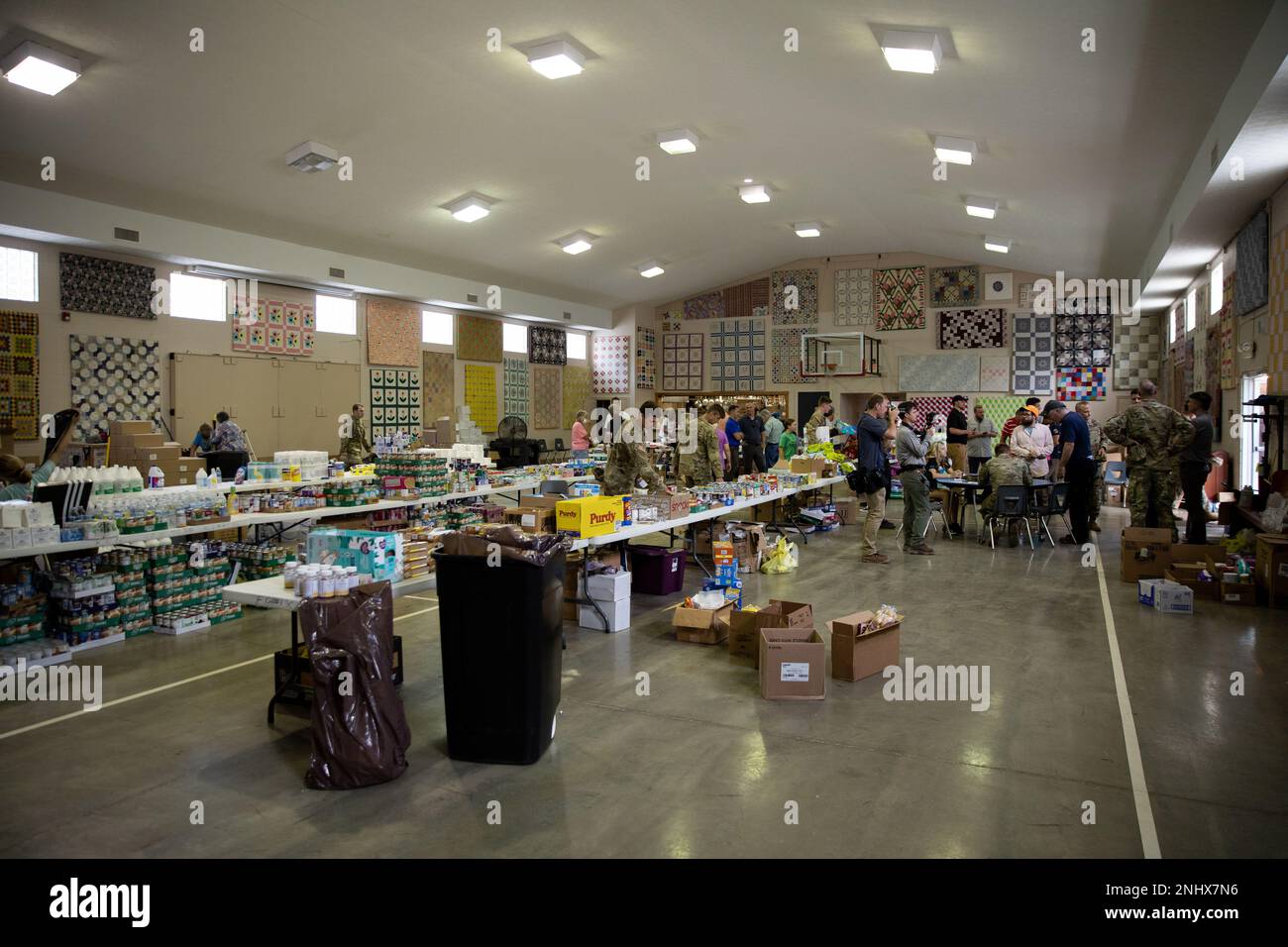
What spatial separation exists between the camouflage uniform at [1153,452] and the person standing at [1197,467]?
0.16m

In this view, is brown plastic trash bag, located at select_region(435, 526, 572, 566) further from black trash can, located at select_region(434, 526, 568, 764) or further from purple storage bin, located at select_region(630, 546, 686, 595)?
purple storage bin, located at select_region(630, 546, 686, 595)

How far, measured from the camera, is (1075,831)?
301cm

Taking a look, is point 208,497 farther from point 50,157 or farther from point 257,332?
point 257,332

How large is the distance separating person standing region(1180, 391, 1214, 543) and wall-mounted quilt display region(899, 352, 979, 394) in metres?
10.1

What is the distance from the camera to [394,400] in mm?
14398

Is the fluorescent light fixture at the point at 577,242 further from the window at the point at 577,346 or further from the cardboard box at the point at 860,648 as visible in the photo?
the cardboard box at the point at 860,648

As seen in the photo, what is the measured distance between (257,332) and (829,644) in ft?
34.0

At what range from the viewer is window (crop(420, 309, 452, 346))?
49.7 feet

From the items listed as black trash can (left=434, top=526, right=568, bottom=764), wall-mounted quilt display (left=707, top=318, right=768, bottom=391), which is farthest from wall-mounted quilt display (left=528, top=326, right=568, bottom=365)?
black trash can (left=434, top=526, right=568, bottom=764)

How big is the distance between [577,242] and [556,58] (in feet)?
22.5

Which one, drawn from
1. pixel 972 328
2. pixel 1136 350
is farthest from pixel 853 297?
pixel 1136 350

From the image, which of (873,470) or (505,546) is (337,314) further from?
(505,546)

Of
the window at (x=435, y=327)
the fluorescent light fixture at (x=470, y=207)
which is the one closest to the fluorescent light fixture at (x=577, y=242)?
the fluorescent light fixture at (x=470, y=207)
